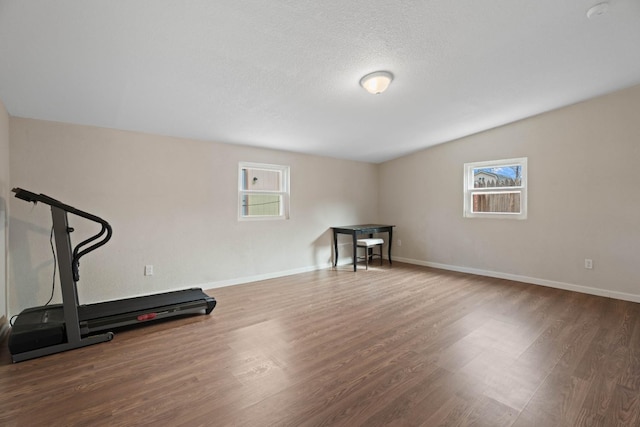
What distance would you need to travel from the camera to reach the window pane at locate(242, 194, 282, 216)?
454cm

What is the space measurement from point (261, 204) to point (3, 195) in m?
2.94

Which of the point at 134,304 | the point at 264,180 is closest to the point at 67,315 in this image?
the point at 134,304

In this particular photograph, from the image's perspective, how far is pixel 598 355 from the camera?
2.17 metres

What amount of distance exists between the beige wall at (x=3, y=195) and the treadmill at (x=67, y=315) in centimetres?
34

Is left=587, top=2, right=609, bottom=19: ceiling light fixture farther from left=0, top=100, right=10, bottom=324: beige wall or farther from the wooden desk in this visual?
left=0, top=100, right=10, bottom=324: beige wall

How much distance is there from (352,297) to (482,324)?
1472mm

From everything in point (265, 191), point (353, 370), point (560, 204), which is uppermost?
point (265, 191)

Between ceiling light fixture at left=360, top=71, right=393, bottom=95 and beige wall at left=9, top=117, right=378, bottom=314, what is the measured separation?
227 centimetres

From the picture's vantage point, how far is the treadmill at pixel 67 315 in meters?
2.19

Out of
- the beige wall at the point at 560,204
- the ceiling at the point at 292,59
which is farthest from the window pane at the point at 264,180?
the beige wall at the point at 560,204

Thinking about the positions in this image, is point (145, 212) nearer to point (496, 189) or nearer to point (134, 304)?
point (134, 304)

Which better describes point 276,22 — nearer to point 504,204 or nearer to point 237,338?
point 237,338

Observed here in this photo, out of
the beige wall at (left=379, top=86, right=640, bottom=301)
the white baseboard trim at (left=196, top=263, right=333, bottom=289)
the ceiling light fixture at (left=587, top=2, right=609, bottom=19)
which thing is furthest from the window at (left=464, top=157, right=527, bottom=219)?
the white baseboard trim at (left=196, top=263, right=333, bottom=289)

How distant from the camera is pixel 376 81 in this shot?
2668 mm
